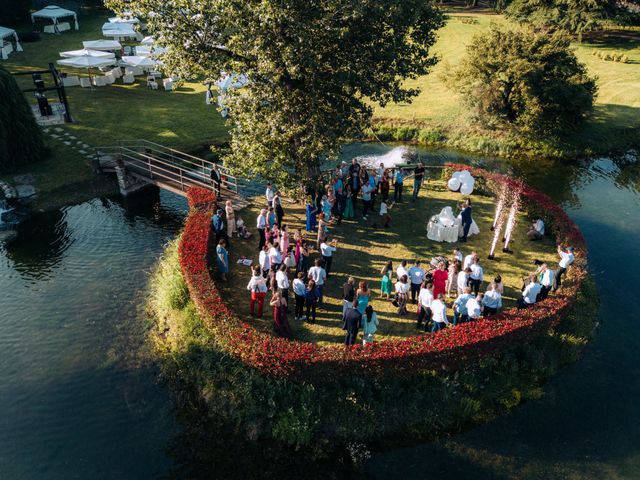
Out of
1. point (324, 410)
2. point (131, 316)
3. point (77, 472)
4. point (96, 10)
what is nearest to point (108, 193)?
point (131, 316)

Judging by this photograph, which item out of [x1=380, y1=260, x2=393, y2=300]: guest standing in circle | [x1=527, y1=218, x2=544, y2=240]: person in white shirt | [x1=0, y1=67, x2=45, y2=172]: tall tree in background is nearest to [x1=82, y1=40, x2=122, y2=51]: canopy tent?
[x1=0, y1=67, x2=45, y2=172]: tall tree in background

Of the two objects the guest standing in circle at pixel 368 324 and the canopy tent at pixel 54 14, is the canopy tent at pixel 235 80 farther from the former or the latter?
the canopy tent at pixel 54 14

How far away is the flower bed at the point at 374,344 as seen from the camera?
1256 cm

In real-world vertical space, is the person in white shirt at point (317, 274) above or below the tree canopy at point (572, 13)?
below

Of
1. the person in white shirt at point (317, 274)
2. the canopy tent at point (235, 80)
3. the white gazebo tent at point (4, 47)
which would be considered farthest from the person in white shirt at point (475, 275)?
the white gazebo tent at point (4, 47)

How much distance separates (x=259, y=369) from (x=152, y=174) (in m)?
14.7

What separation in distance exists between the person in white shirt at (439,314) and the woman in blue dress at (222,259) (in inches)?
283

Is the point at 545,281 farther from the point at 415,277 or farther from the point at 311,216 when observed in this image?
the point at 311,216

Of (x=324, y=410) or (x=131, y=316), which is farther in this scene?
(x=131, y=316)

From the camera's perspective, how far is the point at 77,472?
11.5 meters

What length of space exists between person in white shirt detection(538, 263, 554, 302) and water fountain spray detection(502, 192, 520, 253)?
3.44m

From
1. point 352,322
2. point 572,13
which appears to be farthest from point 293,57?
point 572,13

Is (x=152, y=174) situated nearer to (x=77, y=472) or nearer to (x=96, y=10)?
(x=77, y=472)

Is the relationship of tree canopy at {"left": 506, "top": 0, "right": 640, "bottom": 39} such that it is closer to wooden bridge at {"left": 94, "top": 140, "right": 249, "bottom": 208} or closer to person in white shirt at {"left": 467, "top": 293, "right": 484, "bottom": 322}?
wooden bridge at {"left": 94, "top": 140, "right": 249, "bottom": 208}
